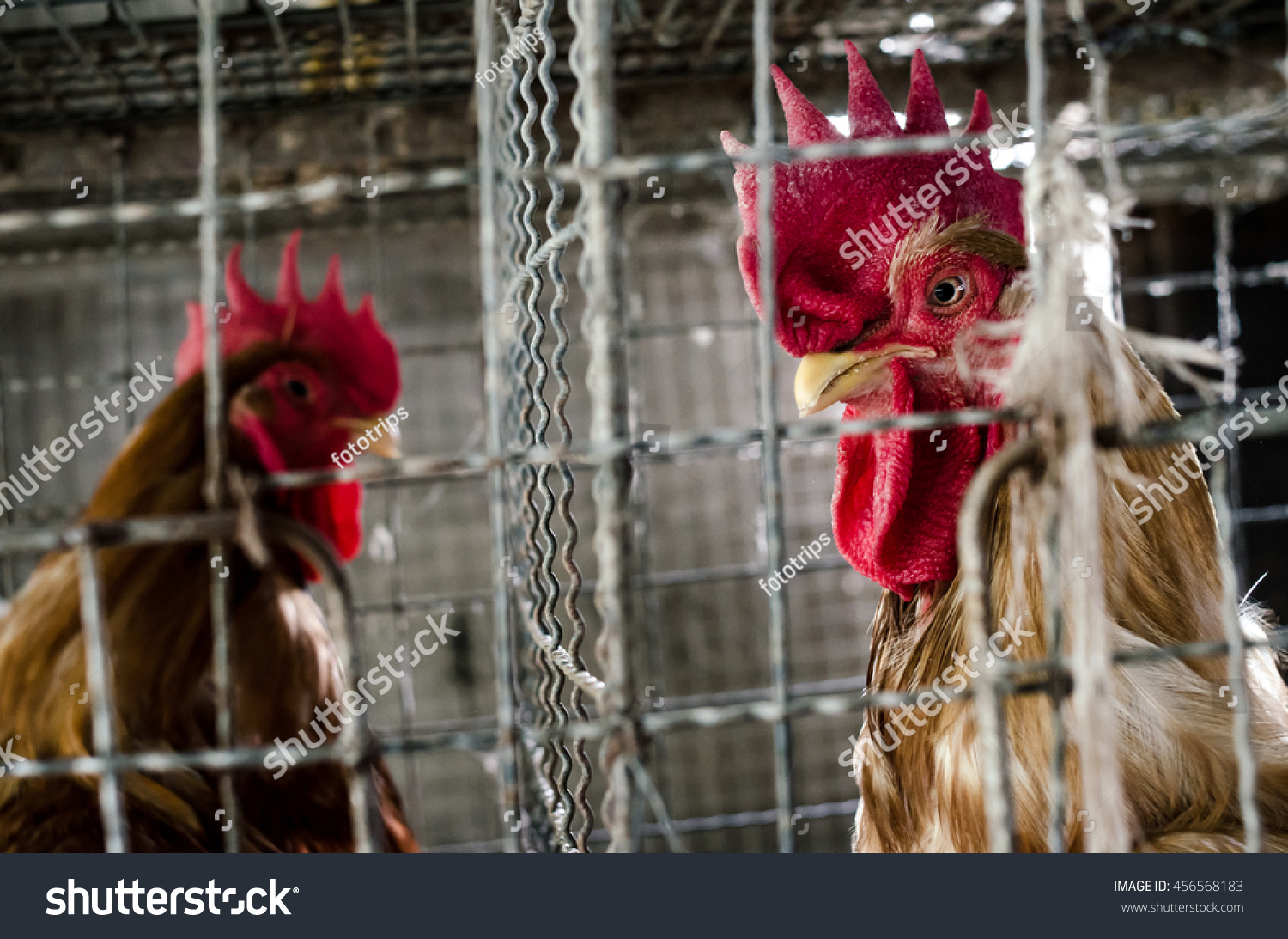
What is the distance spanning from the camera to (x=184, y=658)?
1268mm

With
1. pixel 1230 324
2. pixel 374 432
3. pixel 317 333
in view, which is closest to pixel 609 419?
pixel 374 432

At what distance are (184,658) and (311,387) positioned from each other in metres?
0.49

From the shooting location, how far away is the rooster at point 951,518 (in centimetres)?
89

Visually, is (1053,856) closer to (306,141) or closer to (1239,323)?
(306,141)

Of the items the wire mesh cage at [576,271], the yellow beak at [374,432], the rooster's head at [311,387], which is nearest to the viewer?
the rooster's head at [311,387]

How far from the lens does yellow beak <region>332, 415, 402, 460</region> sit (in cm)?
158

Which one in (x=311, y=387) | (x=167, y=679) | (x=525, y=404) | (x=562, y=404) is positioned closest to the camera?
(x=562, y=404)

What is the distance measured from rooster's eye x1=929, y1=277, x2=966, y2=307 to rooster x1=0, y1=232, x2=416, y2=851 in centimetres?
93

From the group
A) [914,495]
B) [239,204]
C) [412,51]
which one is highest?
[412,51]

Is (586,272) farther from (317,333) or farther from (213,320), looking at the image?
(317,333)

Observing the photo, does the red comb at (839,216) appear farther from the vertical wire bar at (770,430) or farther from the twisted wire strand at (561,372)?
the vertical wire bar at (770,430)

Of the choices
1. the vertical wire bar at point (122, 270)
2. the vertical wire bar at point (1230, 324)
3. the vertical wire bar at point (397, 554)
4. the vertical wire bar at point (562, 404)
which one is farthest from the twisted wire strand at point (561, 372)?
the vertical wire bar at point (122, 270)

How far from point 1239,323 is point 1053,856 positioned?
113 inches

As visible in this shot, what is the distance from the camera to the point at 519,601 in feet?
3.41
